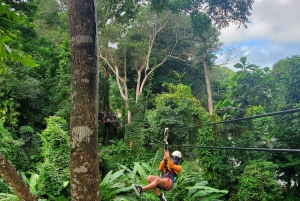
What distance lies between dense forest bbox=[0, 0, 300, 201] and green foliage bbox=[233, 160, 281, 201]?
0.03 metres

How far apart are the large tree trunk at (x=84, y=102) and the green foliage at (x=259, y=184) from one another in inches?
242

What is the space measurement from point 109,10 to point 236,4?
6790 mm

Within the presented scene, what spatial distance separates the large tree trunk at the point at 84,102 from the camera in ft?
5.24

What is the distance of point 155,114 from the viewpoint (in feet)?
31.2

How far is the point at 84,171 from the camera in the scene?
5.23ft

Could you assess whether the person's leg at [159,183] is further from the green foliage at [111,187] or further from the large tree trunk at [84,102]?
the large tree trunk at [84,102]

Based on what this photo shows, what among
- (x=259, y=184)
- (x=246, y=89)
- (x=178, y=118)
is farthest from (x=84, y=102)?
(x=246, y=89)

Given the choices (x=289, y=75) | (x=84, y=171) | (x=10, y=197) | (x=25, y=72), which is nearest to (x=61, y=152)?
(x=10, y=197)

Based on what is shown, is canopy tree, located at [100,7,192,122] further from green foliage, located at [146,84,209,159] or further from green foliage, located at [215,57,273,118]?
green foliage, located at [215,57,273,118]

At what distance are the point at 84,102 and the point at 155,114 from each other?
7928 mm

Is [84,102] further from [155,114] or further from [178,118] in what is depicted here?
[155,114]

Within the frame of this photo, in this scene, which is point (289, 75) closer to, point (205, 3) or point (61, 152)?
point (205, 3)

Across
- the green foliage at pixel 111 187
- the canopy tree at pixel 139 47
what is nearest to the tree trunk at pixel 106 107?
the canopy tree at pixel 139 47

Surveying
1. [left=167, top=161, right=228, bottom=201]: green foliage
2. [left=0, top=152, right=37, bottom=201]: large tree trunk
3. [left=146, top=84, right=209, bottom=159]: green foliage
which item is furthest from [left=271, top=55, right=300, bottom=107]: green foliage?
[left=0, top=152, right=37, bottom=201]: large tree trunk
